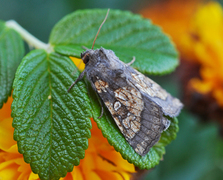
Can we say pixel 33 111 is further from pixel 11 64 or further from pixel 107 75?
pixel 107 75

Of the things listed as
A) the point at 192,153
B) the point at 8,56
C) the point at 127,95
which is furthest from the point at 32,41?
the point at 192,153

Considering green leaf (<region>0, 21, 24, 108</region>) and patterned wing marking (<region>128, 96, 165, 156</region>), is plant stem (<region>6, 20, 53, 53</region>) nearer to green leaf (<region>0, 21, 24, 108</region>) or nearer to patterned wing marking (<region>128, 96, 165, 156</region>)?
green leaf (<region>0, 21, 24, 108</region>)

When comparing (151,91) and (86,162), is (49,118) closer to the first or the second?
(86,162)

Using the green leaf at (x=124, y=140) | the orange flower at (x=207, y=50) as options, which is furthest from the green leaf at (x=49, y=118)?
the orange flower at (x=207, y=50)

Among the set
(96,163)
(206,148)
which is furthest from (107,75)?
(206,148)

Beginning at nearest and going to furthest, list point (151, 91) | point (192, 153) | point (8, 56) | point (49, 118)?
point (49, 118) < point (8, 56) < point (151, 91) < point (192, 153)
